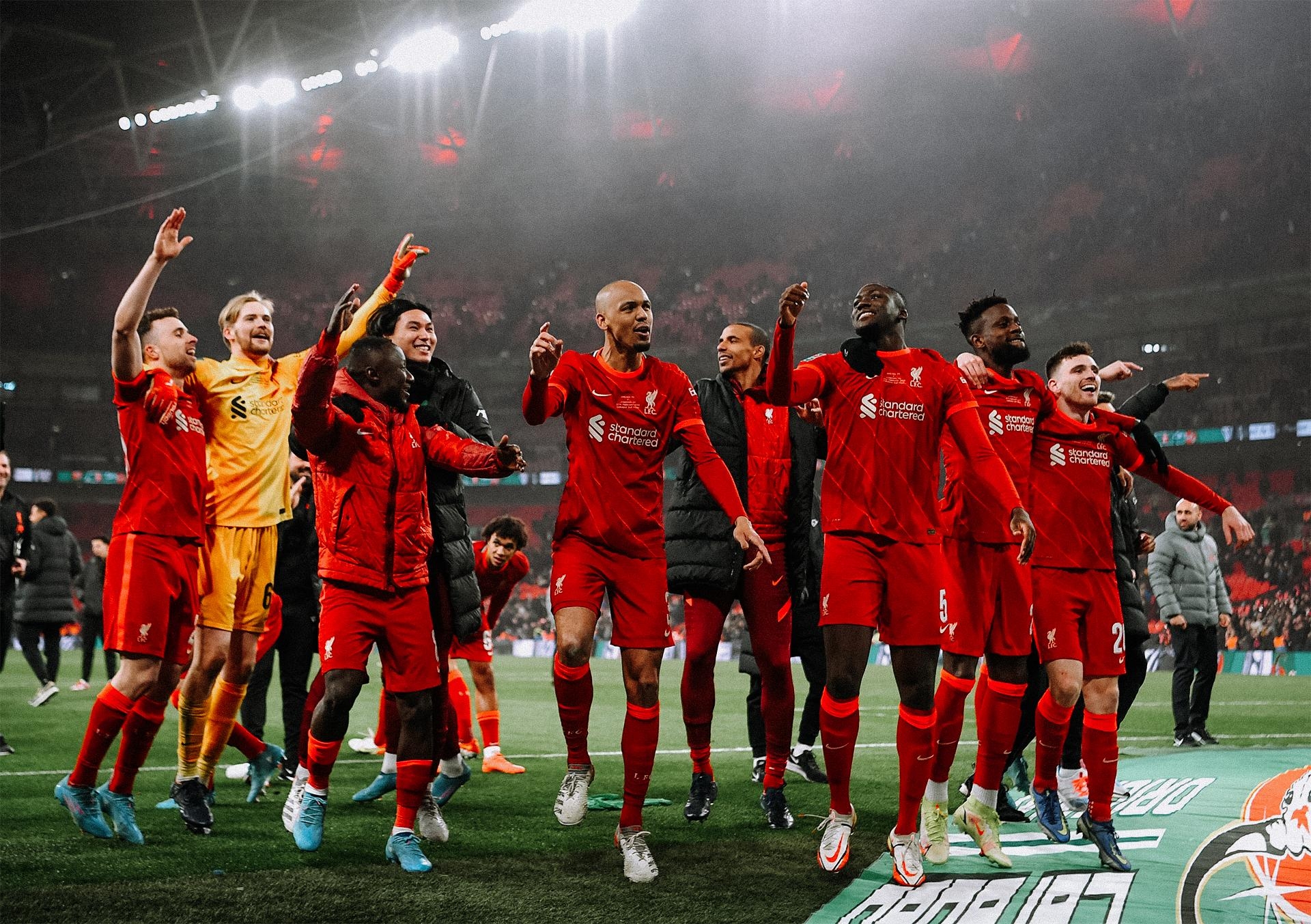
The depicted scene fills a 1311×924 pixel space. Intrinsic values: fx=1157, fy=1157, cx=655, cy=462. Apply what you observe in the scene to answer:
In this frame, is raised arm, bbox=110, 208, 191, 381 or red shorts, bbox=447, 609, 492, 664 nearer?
raised arm, bbox=110, 208, 191, 381

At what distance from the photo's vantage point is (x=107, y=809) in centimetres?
502

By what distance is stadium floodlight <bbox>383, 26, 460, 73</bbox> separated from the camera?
16.1 m

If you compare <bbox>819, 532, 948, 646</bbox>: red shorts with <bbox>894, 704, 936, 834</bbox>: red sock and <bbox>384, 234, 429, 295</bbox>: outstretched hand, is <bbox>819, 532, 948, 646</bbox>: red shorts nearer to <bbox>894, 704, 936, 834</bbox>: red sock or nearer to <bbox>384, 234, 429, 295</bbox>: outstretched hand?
<bbox>894, 704, 936, 834</bbox>: red sock

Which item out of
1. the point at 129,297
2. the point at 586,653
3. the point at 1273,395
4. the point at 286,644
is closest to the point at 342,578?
the point at 586,653

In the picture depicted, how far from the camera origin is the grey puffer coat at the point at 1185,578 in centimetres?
952

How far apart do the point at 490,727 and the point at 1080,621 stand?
3938mm

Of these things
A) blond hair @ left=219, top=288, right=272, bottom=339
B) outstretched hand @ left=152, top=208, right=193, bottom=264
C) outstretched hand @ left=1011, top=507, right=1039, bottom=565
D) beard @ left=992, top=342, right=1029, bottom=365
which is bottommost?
outstretched hand @ left=1011, top=507, right=1039, bottom=565

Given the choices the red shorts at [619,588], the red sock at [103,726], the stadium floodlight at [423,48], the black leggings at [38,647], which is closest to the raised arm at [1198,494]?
the red shorts at [619,588]

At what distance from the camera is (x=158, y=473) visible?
16.2 ft

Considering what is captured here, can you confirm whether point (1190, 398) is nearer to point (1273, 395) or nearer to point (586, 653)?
point (1273, 395)

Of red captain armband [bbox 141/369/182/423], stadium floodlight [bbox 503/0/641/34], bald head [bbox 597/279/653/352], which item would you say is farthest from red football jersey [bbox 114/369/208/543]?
stadium floodlight [bbox 503/0/641/34]

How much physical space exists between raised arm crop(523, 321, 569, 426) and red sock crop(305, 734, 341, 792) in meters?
1.52

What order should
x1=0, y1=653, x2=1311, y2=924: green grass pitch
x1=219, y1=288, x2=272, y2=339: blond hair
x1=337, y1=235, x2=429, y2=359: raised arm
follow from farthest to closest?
x1=337, y1=235, x2=429, y2=359: raised arm < x1=219, y1=288, x2=272, y2=339: blond hair < x1=0, y1=653, x2=1311, y2=924: green grass pitch

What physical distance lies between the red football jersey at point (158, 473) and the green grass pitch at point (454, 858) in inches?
51.6
